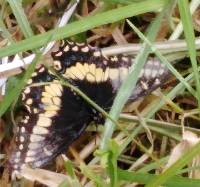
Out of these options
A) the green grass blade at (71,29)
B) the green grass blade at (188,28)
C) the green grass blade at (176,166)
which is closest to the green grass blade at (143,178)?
the green grass blade at (176,166)

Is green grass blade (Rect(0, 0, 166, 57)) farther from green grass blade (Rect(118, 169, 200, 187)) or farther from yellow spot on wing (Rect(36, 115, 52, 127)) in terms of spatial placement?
green grass blade (Rect(118, 169, 200, 187))

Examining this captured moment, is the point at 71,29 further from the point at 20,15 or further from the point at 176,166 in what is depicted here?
the point at 176,166

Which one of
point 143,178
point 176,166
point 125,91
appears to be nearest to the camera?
point 176,166

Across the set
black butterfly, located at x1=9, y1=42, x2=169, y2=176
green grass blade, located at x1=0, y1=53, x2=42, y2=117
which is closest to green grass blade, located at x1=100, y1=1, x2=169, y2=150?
black butterfly, located at x1=9, y1=42, x2=169, y2=176

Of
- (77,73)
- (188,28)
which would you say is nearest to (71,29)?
(77,73)

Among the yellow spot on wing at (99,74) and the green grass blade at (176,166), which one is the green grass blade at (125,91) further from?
the green grass blade at (176,166)

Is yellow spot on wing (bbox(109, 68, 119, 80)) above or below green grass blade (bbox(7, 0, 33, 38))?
below

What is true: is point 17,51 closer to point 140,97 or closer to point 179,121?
point 140,97

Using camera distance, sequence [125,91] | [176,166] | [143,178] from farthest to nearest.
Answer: [125,91]
[143,178]
[176,166]
